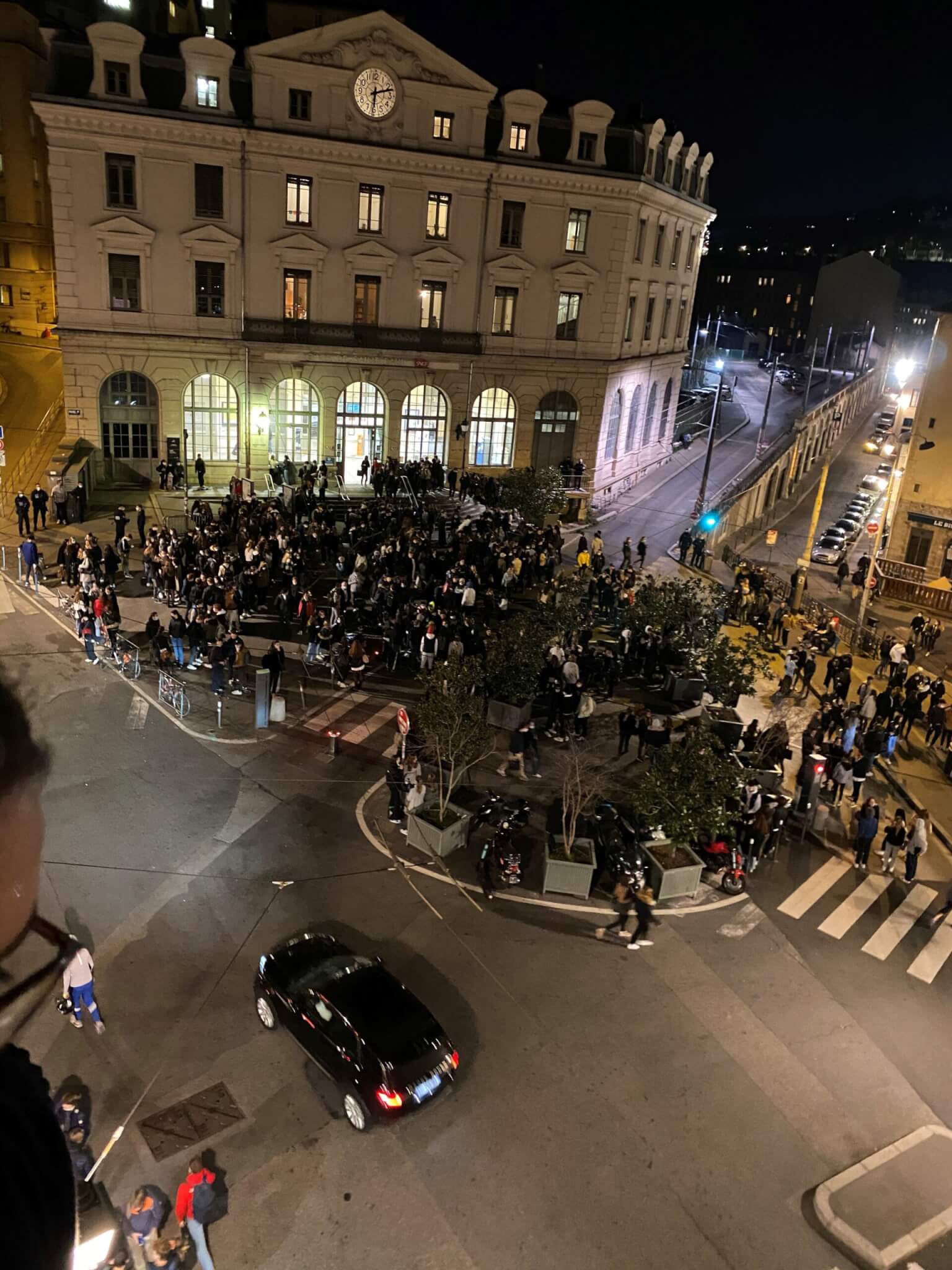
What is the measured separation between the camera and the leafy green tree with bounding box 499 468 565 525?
40.8 metres

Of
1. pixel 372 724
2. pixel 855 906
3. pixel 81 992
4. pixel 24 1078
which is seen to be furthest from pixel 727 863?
pixel 24 1078

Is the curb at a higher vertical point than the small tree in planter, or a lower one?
lower

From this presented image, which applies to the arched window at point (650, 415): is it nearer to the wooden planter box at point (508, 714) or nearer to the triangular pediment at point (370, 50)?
the triangular pediment at point (370, 50)

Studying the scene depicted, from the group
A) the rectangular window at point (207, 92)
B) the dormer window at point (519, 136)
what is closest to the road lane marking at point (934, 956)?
the dormer window at point (519, 136)

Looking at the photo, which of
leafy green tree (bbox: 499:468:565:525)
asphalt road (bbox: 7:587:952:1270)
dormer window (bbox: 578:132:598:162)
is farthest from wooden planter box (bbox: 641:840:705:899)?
dormer window (bbox: 578:132:598:162)

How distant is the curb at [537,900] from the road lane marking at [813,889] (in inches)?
33.8

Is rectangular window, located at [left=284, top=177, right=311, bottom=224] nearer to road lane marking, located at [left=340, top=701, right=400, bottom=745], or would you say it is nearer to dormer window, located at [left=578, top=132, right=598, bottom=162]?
dormer window, located at [left=578, top=132, right=598, bottom=162]

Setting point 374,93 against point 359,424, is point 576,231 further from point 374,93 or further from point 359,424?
point 359,424

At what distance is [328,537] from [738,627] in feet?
51.1

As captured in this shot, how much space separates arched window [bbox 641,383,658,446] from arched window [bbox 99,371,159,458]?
29107 millimetres

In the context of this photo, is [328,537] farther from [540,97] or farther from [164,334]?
[540,97]

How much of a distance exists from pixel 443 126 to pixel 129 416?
19495mm

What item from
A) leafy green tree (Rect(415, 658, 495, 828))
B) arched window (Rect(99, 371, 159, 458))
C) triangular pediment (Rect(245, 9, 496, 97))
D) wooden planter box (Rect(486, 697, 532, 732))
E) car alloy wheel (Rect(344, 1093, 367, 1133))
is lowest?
car alloy wheel (Rect(344, 1093, 367, 1133))

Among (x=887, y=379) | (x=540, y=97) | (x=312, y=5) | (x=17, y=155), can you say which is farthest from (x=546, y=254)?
(x=887, y=379)
